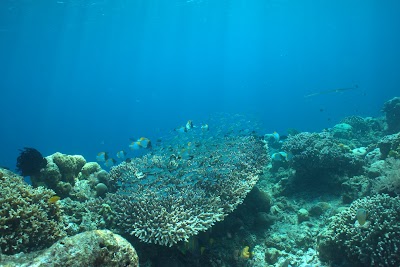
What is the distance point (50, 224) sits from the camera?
5004 mm

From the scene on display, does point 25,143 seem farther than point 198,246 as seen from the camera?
Yes

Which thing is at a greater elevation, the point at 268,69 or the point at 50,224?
the point at 268,69

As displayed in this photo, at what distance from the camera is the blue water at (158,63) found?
46.1m

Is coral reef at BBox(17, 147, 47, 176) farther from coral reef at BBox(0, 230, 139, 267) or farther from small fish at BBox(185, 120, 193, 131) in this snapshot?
small fish at BBox(185, 120, 193, 131)

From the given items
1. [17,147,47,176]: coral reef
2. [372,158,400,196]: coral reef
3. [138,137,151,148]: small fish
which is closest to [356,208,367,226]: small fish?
[372,158,400,196]: coral reef

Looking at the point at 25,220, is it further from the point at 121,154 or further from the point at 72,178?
the point at 121,154

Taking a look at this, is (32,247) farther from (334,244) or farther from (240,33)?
(240,33)

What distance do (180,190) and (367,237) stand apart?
4.11 metres

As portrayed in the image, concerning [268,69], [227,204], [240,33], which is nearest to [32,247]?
[227,204]

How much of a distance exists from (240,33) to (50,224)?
10309cm

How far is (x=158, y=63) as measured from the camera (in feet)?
384

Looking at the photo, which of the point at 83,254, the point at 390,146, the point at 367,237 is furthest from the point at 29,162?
the point at 390,146

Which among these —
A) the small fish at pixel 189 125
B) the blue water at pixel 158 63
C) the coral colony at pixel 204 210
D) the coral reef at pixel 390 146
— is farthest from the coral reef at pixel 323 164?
the blue water at pixel 158 63

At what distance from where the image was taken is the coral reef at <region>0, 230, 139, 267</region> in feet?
11.0
